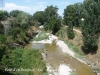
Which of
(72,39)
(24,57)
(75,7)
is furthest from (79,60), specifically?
(75,7)

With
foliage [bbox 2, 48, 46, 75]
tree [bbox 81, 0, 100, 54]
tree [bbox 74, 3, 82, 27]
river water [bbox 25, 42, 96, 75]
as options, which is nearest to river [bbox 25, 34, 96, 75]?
river water [bbox 25, 42, 96, 75]

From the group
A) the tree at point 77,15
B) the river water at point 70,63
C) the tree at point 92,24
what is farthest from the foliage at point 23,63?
the tree at point 77,15

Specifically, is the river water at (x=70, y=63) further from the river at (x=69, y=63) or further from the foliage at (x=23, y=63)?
the foliage at (x=23, y=63)

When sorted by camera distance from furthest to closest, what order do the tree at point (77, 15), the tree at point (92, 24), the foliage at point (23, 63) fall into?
1. the tree at point (77, 15)
2. the tree at point (92, 24)
3. the foliage at point (23, 63)

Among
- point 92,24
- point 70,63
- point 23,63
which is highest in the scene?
point 92,24

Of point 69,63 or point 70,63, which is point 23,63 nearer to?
point 69,63

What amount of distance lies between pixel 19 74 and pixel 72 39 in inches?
1096

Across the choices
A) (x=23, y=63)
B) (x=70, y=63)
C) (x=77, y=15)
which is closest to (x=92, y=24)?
(x=70, y=63)

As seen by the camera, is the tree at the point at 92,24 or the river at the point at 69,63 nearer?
the river at the point at 69,63

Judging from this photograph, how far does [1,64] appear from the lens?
19203mm

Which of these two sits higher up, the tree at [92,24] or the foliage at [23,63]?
the tree at [92,24]

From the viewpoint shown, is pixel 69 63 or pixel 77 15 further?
pixel 77 15

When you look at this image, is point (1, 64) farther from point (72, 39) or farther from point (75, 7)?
point (75, 7)

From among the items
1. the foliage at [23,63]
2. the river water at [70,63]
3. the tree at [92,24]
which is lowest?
the river water at [70,63]
